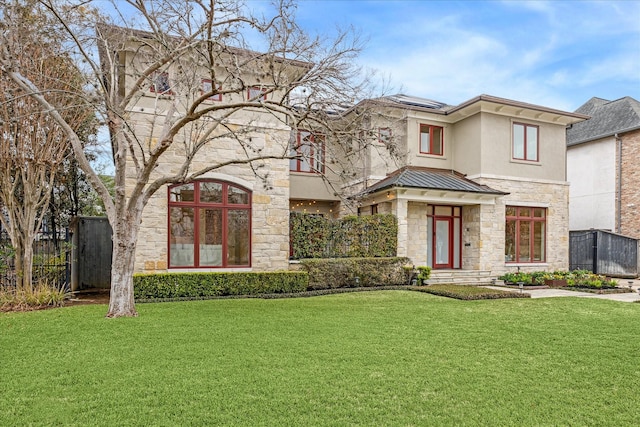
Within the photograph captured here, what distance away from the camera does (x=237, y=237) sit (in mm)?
12266

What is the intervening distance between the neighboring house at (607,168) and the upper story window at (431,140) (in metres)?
6.26

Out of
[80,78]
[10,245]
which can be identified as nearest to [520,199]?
[80,78]

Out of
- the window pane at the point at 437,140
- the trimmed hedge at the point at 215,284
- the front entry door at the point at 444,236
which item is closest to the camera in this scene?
the trimmed hedge at the point at 215,284

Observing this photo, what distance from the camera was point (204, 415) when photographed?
3625 mm

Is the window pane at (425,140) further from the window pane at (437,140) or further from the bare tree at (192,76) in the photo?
the bare tree at (192,76)

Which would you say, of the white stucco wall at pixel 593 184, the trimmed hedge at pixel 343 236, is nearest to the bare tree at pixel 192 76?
the trimmed hedge at pixel 343 236

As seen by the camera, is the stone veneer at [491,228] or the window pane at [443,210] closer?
the stone veneer at [491,228]

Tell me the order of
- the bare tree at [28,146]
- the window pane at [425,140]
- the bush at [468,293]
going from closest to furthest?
1. the bare tree at [28,146]
2. the bush at [468,293]
3. the window pane at [425,140]

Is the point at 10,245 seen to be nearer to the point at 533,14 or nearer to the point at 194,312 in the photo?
the point at 194,312

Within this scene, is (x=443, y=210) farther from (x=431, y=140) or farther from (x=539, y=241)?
(x=539, y=241)

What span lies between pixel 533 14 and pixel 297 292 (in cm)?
1184

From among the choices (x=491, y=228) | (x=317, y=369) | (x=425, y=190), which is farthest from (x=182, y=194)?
(x=491, y=228)

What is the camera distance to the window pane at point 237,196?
40.0 ft

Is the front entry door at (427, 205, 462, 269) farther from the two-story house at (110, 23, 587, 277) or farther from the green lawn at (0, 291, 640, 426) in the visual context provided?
the green lawn at (0, 291, 640, 426)
